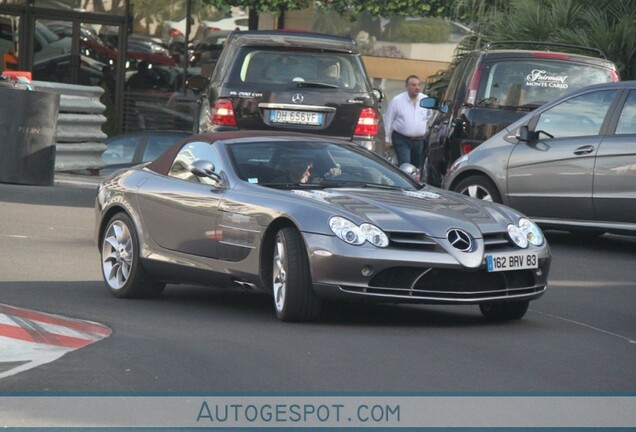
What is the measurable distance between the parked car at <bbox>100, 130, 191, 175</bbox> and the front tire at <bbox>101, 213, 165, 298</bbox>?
9717 millimetres

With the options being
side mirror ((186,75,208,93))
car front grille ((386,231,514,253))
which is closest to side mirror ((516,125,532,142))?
side mirror ((186,75,208,93))

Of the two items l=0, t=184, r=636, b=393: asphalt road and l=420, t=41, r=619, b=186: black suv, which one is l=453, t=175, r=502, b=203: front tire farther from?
l=0, t=184, r=636, b=393: asphalt road

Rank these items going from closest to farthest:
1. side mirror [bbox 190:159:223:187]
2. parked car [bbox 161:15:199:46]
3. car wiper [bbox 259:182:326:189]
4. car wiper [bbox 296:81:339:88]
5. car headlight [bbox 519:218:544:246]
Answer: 1. car headlight [bbox 519:218:544:246]
2. car wiper [bbox 259:182:326:189]
3. side mirror [bbox 190:159:223:187]
4. car wiper [bbox 296:81:339:88]
5. parked car [bbox 161:15:199:46]

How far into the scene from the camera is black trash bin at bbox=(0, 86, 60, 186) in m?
18.3

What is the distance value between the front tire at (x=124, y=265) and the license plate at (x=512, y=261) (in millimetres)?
2626

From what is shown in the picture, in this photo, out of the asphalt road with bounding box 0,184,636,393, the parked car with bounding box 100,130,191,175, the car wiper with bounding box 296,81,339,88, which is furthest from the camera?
the parked car with bounding box 100,130,191,175

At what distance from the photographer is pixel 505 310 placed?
974 cm

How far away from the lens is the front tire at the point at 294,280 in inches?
356

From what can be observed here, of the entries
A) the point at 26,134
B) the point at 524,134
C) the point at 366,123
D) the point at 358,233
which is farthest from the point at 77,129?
the point at 358,233

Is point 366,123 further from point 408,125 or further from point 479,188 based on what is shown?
point 408,125

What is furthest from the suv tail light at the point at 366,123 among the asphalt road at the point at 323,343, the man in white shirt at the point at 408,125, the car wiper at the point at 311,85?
the man in white shirt at the point at 408,125

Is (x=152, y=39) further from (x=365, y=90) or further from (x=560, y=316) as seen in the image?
(x=560, y=316)

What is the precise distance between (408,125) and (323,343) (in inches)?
479

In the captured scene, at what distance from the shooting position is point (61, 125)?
19.4 m
